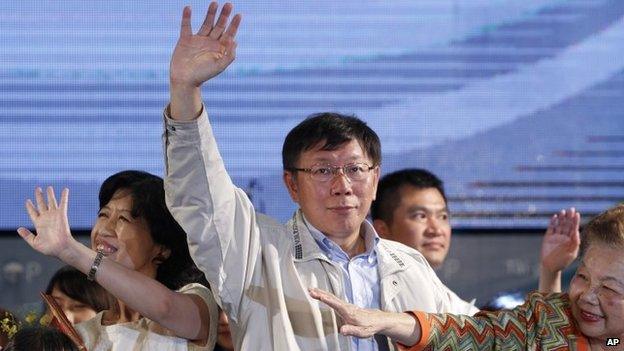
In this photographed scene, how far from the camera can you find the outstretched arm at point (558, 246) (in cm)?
369

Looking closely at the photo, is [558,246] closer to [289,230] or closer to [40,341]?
[289,230]

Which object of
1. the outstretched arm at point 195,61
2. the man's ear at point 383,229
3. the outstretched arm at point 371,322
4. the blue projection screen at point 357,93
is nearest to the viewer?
the outstretched arm at point 371,322

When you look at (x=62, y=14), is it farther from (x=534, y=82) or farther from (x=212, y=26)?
(x=212, y=26)

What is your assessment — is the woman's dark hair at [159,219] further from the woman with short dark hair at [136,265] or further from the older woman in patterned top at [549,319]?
the older woman in patterned top at [549,319]

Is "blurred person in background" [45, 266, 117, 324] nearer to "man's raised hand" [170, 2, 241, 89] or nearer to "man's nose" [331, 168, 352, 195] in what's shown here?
"man's nose" [331, 168, 352, 195]

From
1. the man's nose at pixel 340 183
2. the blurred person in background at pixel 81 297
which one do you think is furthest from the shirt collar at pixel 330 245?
the blurred person in background at pixel 81 297

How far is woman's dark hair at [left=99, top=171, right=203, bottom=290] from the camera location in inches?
133

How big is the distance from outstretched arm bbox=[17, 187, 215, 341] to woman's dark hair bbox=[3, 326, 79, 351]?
19 centimetres

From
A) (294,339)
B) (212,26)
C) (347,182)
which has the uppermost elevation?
(212,26)

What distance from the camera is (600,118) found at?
5.54m

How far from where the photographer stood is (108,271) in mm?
3018

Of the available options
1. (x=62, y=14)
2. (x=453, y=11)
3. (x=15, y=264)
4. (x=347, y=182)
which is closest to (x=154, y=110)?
(x=62, y=14)

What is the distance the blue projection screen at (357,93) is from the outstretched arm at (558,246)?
1.74 meters

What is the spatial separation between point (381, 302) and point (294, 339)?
0.25 meters
